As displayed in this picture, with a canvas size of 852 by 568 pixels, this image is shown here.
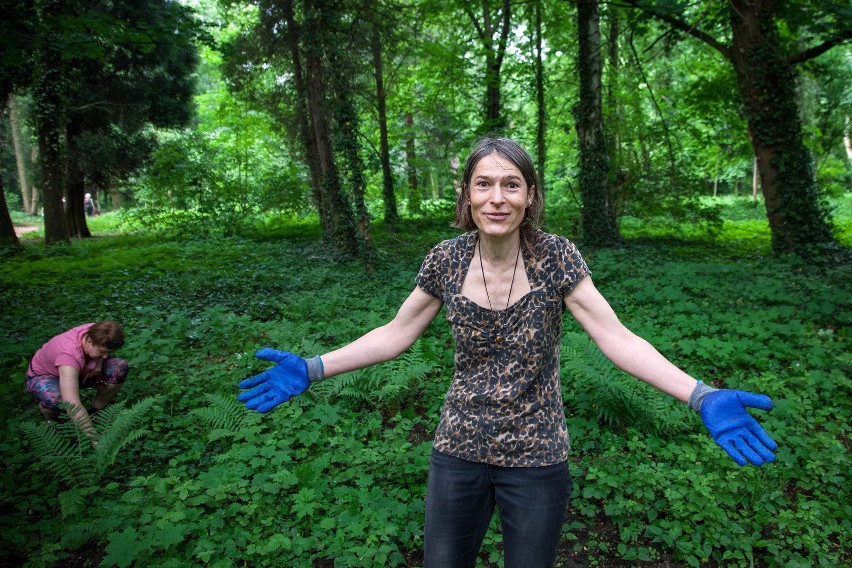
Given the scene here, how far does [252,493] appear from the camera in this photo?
3738 mm

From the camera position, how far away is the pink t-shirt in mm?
4641

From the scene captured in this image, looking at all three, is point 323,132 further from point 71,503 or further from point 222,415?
point 71,503

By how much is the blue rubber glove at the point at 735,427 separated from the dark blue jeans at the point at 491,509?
0.51 m

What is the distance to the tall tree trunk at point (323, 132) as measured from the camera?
10.6 m

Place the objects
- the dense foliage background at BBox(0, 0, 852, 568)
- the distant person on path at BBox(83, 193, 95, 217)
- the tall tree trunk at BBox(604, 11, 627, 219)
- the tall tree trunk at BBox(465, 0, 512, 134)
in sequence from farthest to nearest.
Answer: the distant person on path at BBox(83, 193, 95, 217)
the tall tree trunk at BBox(465, 0, 512, 134)
the tall tree trunk at BBox(604, 11, 627, 219)
the dense foliage background at BBox(0, 0, 852, 568)

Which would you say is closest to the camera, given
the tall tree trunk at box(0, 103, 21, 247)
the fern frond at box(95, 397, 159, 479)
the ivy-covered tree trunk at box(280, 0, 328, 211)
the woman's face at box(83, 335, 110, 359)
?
the fern frond at box(95, 397, 159, 479)

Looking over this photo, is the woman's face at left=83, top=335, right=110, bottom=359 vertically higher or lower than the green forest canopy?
lower

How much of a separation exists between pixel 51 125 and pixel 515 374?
16835 mm

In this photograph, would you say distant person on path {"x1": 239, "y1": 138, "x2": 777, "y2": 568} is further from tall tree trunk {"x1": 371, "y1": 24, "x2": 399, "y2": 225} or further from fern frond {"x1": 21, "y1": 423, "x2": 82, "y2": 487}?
tall tree trunk {"x1": 371, "y1": 24, "x2": 399, "y2": 225}

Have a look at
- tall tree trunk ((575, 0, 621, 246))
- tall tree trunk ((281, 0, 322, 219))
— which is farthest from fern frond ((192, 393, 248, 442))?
tall tree trunk ((575, 0, 621, 246))

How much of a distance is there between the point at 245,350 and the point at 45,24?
6.16m

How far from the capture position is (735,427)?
175cm

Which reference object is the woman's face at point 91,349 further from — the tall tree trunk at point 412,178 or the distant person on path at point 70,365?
the tall tree trunk at point 412,178

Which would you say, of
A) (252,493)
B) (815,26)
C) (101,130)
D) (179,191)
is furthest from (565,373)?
(101,130)
